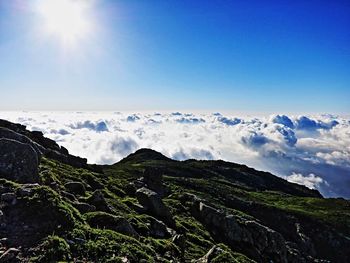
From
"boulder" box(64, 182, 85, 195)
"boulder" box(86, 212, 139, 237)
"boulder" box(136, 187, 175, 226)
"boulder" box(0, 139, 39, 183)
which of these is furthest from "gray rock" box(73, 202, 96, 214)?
"boulder" box(136, 187, 175, 226)

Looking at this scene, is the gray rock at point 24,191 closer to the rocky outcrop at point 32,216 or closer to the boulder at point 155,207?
the rocky outcrop at point 32,216

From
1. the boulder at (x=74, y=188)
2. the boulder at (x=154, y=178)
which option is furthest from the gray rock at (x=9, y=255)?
the boulder at (x=154, y=178)

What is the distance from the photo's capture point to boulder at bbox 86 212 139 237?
32566 mm

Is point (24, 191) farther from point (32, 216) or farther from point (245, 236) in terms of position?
point (245, 236)

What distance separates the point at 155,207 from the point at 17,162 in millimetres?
21605

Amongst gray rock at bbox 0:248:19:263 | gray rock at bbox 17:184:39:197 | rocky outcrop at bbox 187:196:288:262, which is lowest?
rocky outcrop at bbox 187:196:288:262

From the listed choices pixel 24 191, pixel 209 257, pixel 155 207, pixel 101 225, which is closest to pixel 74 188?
pixel 155 207

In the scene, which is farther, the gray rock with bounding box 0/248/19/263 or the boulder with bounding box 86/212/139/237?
the boulder with bounding box 86/212/139/237

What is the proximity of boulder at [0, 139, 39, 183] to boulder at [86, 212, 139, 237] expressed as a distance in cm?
882

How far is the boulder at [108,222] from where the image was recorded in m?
32.6

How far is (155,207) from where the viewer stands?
51.0 meters

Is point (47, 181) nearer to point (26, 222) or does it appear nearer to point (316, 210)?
point (26, 222)

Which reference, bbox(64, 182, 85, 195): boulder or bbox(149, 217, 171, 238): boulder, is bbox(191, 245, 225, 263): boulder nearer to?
bbox(149, 217, 171, 238): boulder

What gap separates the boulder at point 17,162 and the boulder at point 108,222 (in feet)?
28.9
